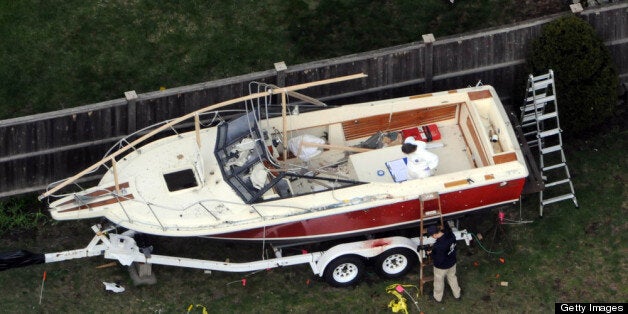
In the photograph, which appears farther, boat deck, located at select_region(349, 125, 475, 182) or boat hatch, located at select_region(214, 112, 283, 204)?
boat deck, located at select_region(349, 125, 475, 182)

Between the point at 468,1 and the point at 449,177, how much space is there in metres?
4.69

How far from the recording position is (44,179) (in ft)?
58.4

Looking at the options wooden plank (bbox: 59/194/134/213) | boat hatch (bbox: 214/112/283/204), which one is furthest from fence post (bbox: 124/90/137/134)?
wooden plank (bbox: 59/194/134/213)

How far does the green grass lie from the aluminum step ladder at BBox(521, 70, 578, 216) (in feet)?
1.05

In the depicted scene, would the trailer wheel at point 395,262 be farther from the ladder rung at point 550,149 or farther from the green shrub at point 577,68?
the green shrub at point 577,68

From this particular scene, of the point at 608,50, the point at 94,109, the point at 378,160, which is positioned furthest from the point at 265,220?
the point at 608,50


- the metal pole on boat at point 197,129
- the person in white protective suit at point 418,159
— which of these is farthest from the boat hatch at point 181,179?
the person in white protective suit at point 418,159

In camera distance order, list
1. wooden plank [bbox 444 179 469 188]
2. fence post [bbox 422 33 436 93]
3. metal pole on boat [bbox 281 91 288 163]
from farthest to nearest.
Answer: fence post [bbox 422 33 436 93] < metal pole on boat [bbox 281 91 288 163] < wooden plank [bbox 444 179 469 188]

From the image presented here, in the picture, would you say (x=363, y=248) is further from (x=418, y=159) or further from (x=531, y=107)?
(x=531, y=107)

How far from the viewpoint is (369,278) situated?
55.8ft

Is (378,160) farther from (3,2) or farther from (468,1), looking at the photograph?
(3,2)

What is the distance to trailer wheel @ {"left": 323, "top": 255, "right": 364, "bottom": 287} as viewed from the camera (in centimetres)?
1656

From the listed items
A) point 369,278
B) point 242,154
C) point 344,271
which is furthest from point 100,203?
point 369,278

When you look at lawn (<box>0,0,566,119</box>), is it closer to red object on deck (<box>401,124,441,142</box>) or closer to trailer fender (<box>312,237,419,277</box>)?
red object on deck (<box>401,124,441,142</box>)
